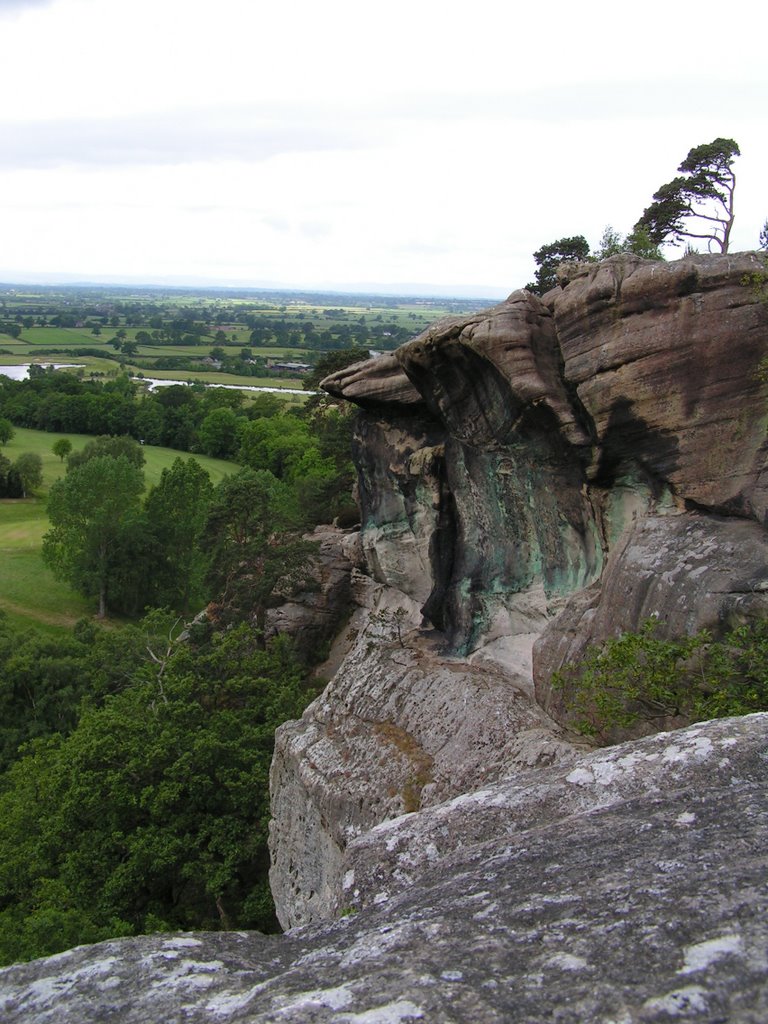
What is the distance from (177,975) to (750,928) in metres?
3.96

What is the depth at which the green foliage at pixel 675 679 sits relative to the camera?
12.9 meters

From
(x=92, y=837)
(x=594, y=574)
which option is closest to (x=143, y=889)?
(x=92, y=837)

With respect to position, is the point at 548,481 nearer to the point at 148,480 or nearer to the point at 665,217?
the point at 665,217

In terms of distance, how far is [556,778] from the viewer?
9344 millimetres

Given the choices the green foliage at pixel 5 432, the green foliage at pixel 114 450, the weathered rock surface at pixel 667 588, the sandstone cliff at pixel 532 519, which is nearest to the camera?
the weathered rock surface at pixel 667 588

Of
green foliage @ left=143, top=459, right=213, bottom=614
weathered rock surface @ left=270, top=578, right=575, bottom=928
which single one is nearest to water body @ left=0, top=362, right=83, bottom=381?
green foliage @ left=143, top=459, right=213, bottom=614

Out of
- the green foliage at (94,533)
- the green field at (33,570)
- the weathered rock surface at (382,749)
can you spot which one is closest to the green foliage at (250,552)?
the weathered rock surface at (382,749)

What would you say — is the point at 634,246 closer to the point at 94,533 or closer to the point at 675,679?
the point at 675,679

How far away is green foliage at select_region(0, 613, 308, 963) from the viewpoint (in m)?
22.0

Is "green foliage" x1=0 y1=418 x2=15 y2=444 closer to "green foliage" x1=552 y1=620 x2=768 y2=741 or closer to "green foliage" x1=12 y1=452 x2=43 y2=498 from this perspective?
"green foliage" x1=12 y1=452 x2=43 y2=498

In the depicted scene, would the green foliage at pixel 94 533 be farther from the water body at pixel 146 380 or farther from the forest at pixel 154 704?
the water body at pixel 146 380

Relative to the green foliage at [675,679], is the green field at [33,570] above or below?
below

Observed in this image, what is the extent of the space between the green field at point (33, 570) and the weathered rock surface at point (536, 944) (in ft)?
165

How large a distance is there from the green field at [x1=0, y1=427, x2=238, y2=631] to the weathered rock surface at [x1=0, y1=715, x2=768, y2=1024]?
50.3m
